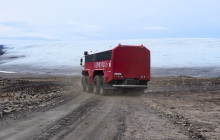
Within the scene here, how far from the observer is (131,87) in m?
18.2

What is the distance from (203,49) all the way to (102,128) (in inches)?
2582

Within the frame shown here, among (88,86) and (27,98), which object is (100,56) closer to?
(88,86)

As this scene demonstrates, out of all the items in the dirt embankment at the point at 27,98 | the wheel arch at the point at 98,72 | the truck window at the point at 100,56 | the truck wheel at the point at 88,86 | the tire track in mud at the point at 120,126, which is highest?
the truck window at the point at 100,56

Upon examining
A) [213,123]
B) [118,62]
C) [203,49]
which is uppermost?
[203,49]

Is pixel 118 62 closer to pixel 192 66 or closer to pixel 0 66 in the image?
pixel 192 66

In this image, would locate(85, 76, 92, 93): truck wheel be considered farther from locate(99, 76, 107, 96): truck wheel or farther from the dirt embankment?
locate(99, 76, 107, 96): truck wheel

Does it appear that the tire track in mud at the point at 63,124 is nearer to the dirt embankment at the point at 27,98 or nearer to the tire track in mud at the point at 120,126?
the tire track in mud at the point at 120,126

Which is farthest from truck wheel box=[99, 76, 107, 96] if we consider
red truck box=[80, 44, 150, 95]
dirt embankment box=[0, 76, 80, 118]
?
dirt embankment box=[0, 76, 80, 118]

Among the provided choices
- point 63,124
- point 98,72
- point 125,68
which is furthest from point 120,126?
point 98,72

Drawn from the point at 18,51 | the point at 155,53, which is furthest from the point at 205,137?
the point at 18,51

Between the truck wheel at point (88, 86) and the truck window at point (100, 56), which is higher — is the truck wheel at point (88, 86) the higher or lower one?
the lower one

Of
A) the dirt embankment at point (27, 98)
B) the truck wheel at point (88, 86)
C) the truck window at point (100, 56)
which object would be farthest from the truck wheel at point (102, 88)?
the truck wheel at point (88, 86)

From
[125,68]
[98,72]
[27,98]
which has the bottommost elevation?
[27,98]

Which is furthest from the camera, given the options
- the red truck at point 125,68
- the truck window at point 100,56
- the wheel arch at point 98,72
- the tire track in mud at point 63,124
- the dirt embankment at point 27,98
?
the wheel arch at point 98,72
